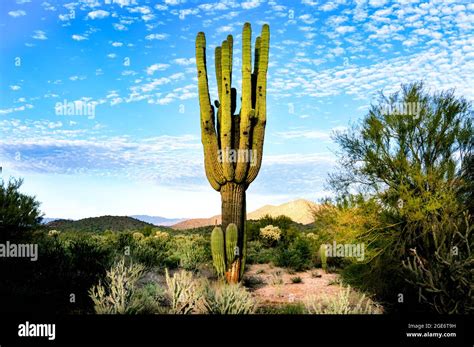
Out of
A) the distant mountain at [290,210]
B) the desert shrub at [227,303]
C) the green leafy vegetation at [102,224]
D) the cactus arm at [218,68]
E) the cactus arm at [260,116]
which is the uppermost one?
the cactus arm at [218,68]

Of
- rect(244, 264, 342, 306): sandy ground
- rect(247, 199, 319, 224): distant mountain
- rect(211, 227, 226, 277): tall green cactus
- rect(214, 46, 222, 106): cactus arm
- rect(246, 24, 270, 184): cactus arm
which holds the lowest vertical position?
rect(244, 264, 342, 306): sandy ground

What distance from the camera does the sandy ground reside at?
13.5 meters

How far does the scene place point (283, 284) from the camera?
15.8 meters

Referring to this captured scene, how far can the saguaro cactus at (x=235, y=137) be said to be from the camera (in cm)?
1392

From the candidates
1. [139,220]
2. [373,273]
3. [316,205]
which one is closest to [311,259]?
[316,205]

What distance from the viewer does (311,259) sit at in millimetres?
20594

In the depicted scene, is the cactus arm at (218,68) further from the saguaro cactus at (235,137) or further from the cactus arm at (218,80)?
the saguaro cactus at (235,137)

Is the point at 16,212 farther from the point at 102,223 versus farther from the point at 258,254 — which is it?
the point at 102,223

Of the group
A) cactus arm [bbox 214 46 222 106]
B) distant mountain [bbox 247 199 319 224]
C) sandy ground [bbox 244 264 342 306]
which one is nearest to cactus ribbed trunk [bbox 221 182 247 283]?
sandy ground [bbox 244 264 342 306]

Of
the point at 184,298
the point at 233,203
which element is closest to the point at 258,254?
the point at 233,203

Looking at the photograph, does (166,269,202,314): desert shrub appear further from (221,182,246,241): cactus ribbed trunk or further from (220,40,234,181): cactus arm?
(220,40,234,181): cactus arm

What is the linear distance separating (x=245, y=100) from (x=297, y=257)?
7949 mm

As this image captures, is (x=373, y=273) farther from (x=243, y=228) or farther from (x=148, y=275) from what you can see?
(x=148, y=275)

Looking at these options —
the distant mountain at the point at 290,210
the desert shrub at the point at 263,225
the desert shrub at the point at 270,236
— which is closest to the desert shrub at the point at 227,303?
the desert shrub at the point at 270,236
